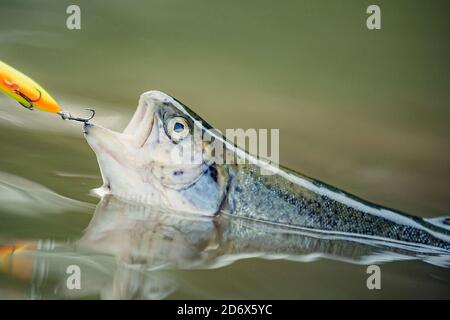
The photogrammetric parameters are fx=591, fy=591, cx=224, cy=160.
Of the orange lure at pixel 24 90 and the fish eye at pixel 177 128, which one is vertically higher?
the orange lure at pixel 24 90

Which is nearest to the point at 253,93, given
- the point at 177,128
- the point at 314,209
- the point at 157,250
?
the point at 177,128

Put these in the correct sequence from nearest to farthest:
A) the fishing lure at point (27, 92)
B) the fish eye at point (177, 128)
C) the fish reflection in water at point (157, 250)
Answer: the fish reflection in water at point (157, 250) < the fish eye at point (177, 128) < the fishing lure at point (27, 92)

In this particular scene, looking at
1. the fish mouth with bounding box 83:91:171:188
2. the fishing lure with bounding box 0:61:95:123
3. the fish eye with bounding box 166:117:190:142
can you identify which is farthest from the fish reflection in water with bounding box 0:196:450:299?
the fishing lure with bounding box 0:61:95:123

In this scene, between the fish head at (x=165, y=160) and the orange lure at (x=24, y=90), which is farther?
the orange lure at (x=24, y=90)

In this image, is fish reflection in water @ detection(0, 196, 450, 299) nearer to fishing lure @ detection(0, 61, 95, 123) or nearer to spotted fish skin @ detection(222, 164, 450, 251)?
spotted fish skin @ detection(222, 164, 450, 251)

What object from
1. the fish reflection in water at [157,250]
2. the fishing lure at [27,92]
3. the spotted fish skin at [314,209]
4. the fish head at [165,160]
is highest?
the fishing lure at [27,92]

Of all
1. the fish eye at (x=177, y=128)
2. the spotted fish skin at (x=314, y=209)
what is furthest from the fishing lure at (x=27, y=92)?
the spotted fish skin at (x=314, y=209)

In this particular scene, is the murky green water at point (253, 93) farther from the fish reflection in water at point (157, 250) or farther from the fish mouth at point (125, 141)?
the fish mouth at point (125, 141)
